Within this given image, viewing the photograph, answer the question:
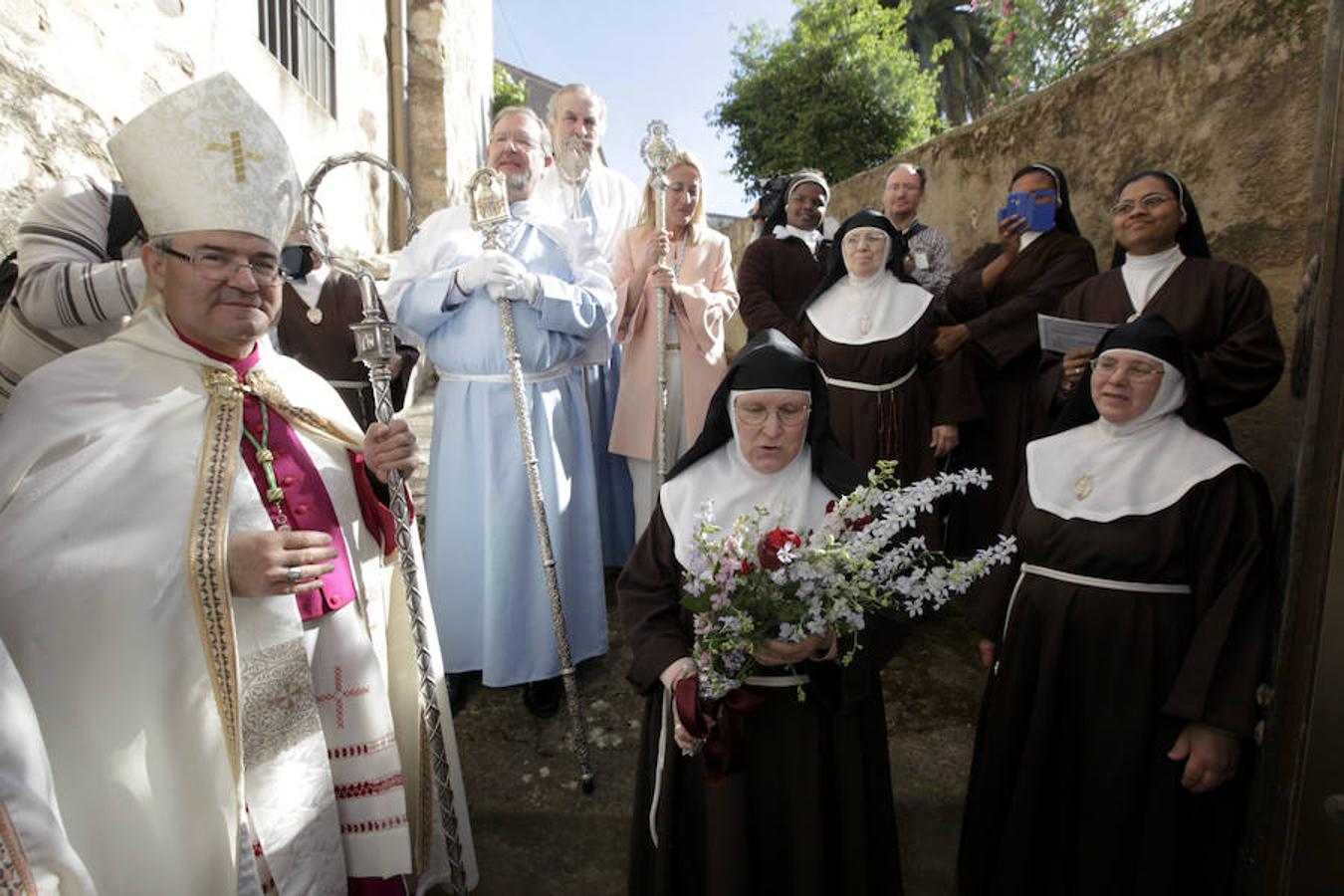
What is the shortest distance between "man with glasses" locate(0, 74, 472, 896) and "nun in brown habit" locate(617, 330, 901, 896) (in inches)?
29.7

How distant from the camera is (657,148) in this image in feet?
12.6

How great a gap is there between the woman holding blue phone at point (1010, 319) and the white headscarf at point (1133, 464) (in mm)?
1303

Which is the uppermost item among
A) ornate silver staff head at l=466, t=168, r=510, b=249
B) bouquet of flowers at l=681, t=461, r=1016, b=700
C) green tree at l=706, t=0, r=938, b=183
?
green tree at l=706, t=0, r=938, b=183

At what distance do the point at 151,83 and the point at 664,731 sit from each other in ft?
13.2

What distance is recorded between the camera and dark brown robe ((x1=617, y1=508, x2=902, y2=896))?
6.58ft

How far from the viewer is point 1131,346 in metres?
2.31

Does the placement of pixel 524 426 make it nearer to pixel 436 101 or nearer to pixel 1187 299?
pixel 1187 299

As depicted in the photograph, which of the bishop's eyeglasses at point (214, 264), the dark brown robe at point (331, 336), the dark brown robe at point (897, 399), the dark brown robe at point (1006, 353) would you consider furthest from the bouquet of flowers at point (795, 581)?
the dark brown robe at point (1006, 353)

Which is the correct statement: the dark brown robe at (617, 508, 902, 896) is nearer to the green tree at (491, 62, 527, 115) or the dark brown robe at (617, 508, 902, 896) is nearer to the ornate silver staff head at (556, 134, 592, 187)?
the ornate silver staff head at (556, 134, 592, 187)

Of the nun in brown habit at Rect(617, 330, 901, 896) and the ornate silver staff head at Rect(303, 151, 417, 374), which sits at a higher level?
the ornate silver staff head at Rect(303, 151, 417, 374)

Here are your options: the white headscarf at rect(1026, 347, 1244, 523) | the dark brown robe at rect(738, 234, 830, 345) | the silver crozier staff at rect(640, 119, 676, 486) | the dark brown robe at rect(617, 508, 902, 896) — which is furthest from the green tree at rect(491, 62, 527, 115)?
the dark brown robe at rect(617, 508, 902, 896)

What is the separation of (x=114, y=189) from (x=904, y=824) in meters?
3.66

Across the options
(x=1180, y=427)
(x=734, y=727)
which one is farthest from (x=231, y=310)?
(x=1180, y=427)

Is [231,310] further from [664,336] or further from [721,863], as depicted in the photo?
[664,336]
